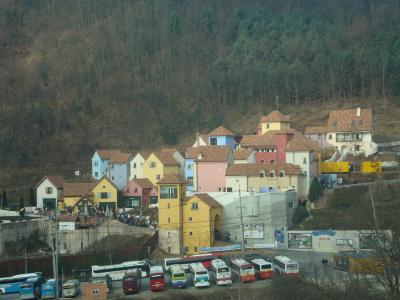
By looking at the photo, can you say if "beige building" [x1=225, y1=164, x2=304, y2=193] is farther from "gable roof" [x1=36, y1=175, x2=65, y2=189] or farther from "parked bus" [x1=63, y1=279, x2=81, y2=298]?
"parked bus" [x1=63, y1=279, x2=81, y2=298]

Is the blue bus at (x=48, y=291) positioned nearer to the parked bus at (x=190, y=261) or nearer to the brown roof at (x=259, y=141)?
the parked bus at (x=190, y=261)

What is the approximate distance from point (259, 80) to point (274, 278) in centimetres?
4769

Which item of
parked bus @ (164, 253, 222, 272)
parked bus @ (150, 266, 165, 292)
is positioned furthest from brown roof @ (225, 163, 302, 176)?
parked bus @ (150, 266, 165, 292)

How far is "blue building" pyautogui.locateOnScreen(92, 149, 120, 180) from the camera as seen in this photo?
Answer: 192 ft

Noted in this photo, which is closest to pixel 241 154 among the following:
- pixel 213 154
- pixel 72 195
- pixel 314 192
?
pixel 213 154

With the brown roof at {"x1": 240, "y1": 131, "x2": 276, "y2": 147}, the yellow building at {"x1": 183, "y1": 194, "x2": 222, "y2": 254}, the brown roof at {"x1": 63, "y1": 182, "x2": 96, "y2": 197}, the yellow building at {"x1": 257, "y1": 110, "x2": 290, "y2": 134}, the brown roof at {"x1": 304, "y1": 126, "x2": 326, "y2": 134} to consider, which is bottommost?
the yellow building at {"x1": 183, "y1": 194, "x2": 222, "y2": 254}

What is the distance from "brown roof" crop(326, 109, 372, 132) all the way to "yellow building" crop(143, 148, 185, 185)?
12.2 metres

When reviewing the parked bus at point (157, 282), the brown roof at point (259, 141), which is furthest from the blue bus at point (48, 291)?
the brown roof at point (259, 141)

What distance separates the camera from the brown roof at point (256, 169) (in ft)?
154

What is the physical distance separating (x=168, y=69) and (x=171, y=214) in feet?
163

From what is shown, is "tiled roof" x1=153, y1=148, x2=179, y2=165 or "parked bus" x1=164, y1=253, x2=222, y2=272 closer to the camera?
"parked bus" x1=164, y1=253, x2=222, y2=272

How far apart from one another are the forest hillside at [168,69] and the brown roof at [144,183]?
10473mm

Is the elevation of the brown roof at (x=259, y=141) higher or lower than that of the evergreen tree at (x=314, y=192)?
higher

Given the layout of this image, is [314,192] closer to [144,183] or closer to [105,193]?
[144,183]
